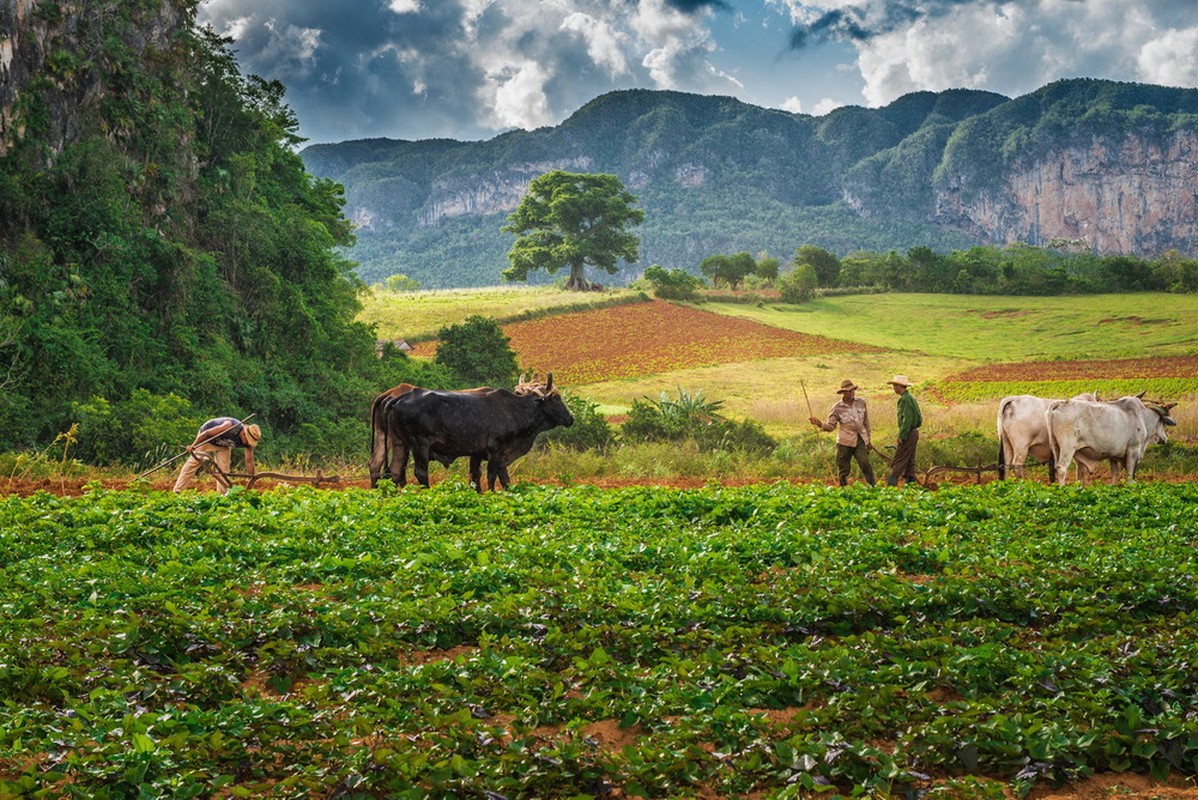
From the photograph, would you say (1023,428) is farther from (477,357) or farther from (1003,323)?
(1003,323)

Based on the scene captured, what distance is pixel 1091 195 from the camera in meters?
90.8

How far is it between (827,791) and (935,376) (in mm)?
30988

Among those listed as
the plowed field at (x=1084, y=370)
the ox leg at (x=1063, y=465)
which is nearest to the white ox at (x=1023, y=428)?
the ox leg at (x=1063, y=465)

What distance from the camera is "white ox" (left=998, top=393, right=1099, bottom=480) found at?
19.2 metres

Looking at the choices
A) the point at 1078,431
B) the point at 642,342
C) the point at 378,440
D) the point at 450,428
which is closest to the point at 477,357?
the point at 642,342

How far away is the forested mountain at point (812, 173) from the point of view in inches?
2990

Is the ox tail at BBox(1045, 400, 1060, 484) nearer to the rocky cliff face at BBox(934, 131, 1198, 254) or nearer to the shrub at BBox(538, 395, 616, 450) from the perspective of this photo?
the shrub at BBox(538, 395, 616, 450)

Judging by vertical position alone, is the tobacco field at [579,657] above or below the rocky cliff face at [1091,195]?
below

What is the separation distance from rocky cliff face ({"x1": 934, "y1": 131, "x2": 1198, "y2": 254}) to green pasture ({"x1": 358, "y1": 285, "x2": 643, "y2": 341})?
136 feet

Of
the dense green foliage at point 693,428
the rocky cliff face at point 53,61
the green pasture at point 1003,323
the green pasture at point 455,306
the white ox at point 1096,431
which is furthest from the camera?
the green pasture at point 455,306

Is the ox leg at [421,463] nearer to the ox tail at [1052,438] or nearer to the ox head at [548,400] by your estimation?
the ox head at [548,400]

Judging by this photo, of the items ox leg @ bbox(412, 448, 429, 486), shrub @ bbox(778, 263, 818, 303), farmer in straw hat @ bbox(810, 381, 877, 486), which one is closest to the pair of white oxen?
farmer in straw hat @ bbox(810, 381, 877, 486)

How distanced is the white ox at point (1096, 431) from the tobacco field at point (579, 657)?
6888 mm

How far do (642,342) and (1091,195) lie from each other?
6601 cm
